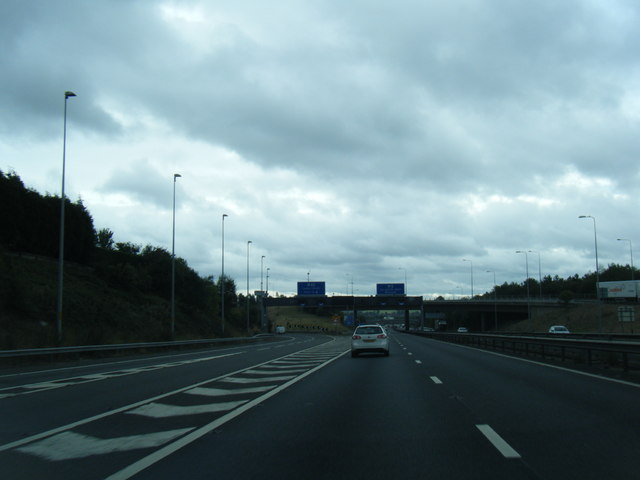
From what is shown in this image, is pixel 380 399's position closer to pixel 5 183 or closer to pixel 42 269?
pixel 42 269

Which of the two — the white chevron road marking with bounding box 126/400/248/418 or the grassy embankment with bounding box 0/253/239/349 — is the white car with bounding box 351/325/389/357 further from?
the white chevron road marking with bounding box 126/400/248/418

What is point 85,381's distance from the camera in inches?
660

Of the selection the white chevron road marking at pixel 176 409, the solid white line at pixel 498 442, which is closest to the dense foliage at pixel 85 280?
the white chevron road marking at pixel 176 409

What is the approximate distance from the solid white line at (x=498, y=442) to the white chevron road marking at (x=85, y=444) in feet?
14.0

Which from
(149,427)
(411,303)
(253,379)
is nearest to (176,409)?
(149,427)

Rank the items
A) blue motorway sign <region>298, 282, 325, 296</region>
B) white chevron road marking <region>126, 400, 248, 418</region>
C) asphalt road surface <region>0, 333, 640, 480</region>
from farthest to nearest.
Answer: blue motorway sign <region>298, 282, 325, 296</region>, white chevron road marking <region>126, 400, 248, 418</region>, asphalt road surface <region>0, 333, 640, 480</region>

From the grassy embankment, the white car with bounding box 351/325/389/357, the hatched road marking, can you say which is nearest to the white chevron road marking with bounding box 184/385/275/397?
the hatched road marking

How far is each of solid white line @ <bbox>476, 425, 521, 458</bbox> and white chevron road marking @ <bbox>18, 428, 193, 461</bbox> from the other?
14.0ft

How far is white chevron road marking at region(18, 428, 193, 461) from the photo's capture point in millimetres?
7449

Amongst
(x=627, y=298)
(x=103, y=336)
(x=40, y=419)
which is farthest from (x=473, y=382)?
(x=627, y=298)

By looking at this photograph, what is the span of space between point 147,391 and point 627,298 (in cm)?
8443

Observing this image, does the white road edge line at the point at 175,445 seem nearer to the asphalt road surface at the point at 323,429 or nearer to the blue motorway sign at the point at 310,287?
the asphalt road surface at the point at 323,429

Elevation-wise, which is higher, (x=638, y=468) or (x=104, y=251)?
(x=104, y=251)

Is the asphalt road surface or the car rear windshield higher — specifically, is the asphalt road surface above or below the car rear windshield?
below
